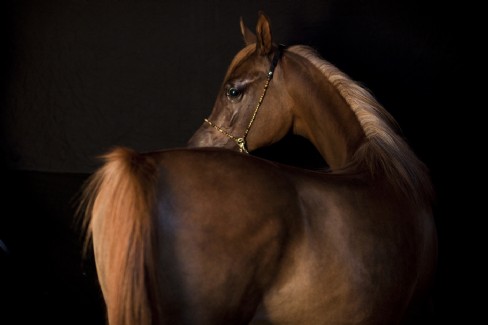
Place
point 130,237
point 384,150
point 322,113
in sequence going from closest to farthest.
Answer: point 130,237
point 384,150
point 322,113

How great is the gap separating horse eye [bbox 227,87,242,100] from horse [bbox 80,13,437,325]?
23.6 inches

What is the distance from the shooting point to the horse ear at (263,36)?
5.97 feet

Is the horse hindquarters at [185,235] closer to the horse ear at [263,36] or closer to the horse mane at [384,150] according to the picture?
the horse mane at [384,150]

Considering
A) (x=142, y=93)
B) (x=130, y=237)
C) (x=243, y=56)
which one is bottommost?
(x=142, y=93)

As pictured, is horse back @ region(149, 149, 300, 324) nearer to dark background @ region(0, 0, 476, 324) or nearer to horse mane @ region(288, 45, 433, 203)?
horse mane @ region(288, 45, 433, 203)

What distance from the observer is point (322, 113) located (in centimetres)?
184

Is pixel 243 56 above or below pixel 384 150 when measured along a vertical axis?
above

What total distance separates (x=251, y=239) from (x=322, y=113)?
0.85 m

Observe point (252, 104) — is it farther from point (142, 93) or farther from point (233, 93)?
point (142, 93)

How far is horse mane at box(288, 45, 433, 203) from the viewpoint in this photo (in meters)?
1.50

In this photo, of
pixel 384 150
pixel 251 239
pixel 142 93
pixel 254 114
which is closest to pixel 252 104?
pixel 254 114

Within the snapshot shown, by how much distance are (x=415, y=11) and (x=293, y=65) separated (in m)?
1.19

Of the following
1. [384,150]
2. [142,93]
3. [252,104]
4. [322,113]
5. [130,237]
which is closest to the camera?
[130,237]

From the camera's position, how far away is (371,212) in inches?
51.6
